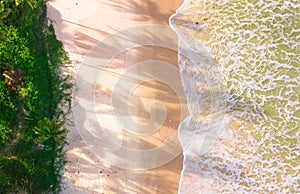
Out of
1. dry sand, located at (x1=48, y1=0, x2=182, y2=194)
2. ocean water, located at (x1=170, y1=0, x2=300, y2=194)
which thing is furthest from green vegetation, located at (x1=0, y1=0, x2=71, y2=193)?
ocean water, located at (x1=170, y1=0, x2=300, y2=194)

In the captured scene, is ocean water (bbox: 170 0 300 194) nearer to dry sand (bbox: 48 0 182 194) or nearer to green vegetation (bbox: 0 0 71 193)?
dry sand (bbox: 48 0 182 194)

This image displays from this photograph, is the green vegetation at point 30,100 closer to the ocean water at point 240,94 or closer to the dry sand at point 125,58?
the dry sand at point 125,58

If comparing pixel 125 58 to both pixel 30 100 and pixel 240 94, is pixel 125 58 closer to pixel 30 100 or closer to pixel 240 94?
pixel 30 100

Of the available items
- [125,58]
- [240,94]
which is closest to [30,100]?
[125,58]

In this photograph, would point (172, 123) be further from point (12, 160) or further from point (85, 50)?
point (12, 160)

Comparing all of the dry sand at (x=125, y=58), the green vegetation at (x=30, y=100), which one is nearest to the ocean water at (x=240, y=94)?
the dry sand at (x=125, y=58)

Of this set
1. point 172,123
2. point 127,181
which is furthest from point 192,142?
point 127,181
